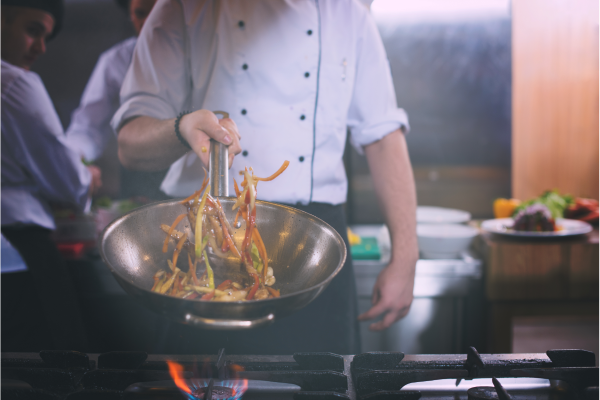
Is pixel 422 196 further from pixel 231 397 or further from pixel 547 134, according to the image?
pixel 231 397

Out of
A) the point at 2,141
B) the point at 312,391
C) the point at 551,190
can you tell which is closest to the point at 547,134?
the point at 551,190

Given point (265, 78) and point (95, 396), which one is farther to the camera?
point (265, 78)

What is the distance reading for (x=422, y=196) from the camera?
3201 mm

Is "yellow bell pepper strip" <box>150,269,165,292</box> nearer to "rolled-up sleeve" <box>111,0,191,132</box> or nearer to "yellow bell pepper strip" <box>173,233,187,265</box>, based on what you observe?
"yellow bell pepper strip" <box>173,233,187,265</box>

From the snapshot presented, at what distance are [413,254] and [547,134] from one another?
3.23 ft

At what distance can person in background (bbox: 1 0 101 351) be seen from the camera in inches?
33.2

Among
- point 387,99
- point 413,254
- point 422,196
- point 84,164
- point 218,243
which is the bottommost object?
point 422,196

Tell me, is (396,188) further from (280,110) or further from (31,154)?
(31,154)

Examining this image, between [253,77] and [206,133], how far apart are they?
→ 0.82 ft

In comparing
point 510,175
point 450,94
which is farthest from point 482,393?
point 450,94

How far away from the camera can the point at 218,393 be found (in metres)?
0.55

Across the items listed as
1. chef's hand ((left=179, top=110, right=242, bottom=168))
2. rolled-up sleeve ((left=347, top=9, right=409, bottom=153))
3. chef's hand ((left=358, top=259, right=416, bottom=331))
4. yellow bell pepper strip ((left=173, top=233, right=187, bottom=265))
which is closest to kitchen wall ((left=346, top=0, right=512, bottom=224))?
rolled-up sleeve ((left=347, top=9, right=409, bottom=153))

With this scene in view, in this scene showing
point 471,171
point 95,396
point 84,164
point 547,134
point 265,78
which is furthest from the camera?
point 471,171

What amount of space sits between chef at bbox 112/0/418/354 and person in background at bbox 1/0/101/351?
0.62 ft
